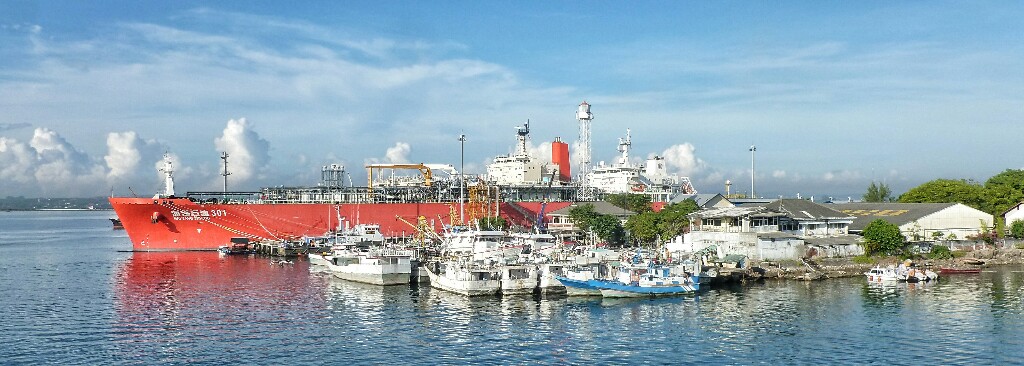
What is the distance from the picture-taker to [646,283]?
128 ft

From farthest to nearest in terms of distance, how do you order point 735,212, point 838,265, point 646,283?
point 735,212 → point 838,265 → point 646,283

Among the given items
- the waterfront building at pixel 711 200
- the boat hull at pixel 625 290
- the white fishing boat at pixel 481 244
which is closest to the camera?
the boat hull at pixel 625 290

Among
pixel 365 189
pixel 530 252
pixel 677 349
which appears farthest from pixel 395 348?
pixel 365 189

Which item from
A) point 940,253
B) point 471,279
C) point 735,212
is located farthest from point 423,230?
point 940,253

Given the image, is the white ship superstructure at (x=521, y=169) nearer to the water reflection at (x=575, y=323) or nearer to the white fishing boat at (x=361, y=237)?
the white fishing boat at (x=361, y=237)

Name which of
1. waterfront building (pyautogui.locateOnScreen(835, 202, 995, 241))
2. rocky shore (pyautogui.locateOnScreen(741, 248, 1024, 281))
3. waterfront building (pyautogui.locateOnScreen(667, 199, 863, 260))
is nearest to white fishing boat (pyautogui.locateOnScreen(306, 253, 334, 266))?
waterfront building (pyautogui.locateOnScreen(667, 199, 863, 260))

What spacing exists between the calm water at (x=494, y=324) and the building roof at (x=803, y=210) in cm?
1024

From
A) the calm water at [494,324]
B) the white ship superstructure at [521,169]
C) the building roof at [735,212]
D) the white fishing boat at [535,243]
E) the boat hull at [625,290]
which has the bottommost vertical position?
the calm water at [494,324]

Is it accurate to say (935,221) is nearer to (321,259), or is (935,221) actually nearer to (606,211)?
(606,211)

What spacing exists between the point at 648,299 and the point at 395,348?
14310mm

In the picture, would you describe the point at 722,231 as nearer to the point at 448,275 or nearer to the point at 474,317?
the point at 448,275

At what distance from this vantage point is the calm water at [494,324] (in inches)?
1076

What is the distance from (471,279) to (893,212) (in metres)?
38.9

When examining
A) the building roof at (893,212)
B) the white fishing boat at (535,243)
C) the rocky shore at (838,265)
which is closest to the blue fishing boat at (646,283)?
the rocky shore at (838,265)
